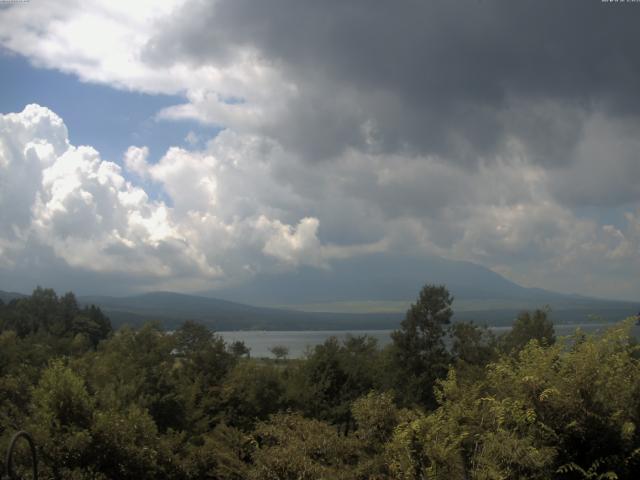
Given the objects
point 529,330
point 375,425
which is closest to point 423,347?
point 529,330

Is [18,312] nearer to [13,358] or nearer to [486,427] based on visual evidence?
[13,358]

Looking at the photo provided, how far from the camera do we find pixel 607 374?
12.0 metres

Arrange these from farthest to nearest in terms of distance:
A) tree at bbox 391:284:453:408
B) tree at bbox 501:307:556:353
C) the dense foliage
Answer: tree at bbox 501:307:556:353 < tree at bbox 391:284:453:408 < the dense foliage

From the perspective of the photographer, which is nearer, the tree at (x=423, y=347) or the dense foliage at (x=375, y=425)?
the dense foliage at (x=375, y=425)

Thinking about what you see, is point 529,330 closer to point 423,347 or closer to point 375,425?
point 423,347

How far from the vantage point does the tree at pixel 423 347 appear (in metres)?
44.1

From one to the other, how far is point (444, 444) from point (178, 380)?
30.4 meters

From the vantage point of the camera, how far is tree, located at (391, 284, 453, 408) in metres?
44.1

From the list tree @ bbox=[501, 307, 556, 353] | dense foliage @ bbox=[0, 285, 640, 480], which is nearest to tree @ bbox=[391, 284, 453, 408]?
tree @ bbox=[501, 307, 556, 353]

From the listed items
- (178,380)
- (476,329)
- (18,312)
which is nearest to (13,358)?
(178,380)

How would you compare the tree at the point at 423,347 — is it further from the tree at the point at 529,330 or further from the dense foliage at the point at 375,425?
the dense foliage at the point at 375,425

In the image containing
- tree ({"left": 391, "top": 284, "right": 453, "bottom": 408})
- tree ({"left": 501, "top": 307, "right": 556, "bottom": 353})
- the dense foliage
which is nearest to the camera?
the dense foliage

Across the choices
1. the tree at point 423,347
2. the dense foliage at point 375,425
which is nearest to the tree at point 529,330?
the tree at point 423,347

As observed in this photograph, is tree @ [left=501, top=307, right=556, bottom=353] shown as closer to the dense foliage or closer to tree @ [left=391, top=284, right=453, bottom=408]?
tree @ [left=391, top=284, right=453, bottom=408]
